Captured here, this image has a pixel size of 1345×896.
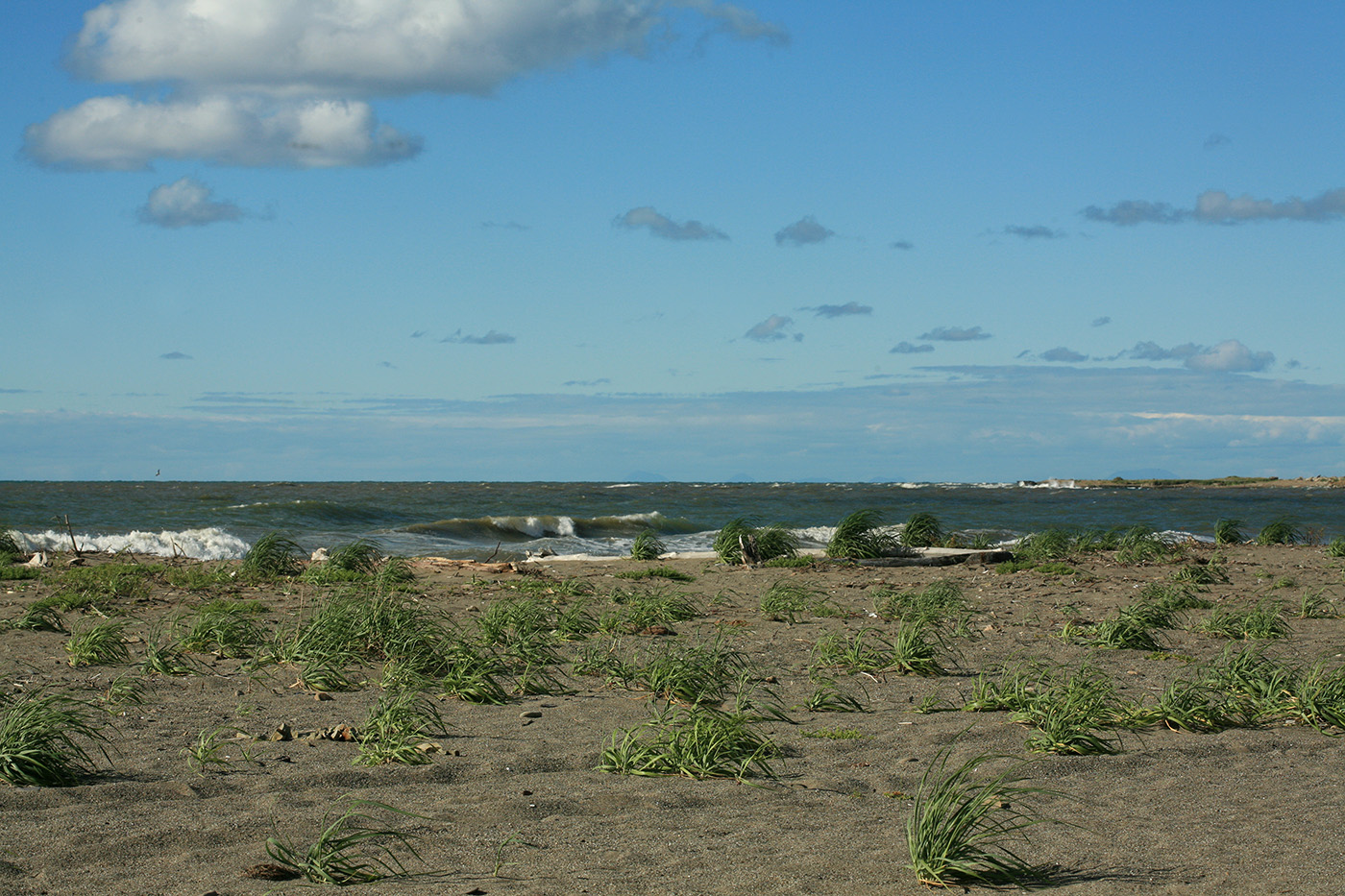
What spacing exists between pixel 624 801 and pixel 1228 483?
100 m

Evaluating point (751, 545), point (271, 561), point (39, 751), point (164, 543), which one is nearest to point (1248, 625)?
point (751, 545)

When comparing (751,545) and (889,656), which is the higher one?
(751,545)

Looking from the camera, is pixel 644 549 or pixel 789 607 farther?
pixel 644 549

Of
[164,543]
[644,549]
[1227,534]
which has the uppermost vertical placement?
[1227,534]

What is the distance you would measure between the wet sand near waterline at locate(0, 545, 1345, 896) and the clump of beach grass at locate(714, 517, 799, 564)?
6.98 meters

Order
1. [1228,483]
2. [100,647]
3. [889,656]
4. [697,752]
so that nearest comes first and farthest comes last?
[697,752] → [100,647] → [889,656] → [1228,483]

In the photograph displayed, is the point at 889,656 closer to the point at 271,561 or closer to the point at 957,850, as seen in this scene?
the point at 957,850

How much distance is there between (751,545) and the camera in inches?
586

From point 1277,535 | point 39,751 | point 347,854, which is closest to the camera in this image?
point 347,854

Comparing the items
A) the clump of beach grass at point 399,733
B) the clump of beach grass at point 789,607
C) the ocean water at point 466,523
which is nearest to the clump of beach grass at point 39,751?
the clump of beach grass at point 399,733

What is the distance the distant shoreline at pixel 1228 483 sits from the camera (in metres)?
82.5

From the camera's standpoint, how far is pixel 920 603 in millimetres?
9914

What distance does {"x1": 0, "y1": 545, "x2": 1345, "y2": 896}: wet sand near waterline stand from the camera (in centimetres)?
365

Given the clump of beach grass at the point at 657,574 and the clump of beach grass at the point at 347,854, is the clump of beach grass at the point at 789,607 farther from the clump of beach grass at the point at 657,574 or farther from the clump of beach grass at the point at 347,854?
the clump of beach grass at the point at 347,854
